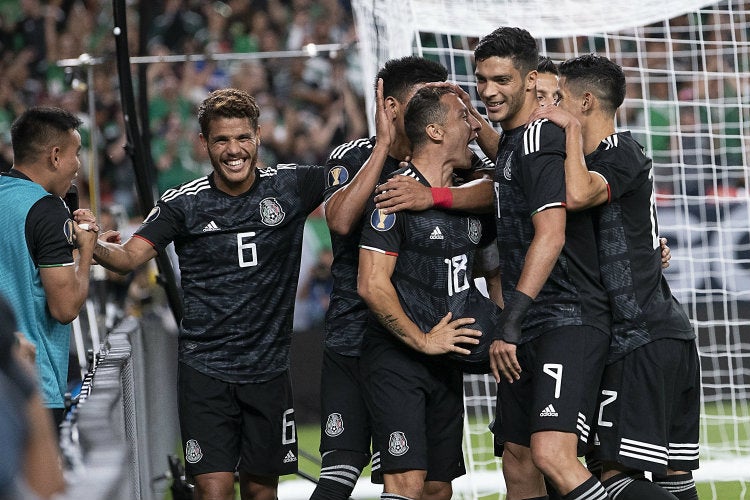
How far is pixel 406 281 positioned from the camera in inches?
159

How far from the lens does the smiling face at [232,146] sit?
14.6 ft

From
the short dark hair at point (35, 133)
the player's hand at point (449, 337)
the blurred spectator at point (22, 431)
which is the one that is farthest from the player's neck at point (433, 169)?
the blurred spectator at point (22, 431)

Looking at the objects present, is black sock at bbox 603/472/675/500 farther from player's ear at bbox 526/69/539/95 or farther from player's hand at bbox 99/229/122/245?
player's hand at bbox 99/229/122/245

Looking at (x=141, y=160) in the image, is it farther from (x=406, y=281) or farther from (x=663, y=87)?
(x=663, y=87)

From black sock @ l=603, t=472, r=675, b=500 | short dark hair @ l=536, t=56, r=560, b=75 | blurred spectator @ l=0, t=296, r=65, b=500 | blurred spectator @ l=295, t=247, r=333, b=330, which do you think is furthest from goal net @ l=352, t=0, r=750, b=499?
blurred spectator @ l=0, t=296, r=65, b=500

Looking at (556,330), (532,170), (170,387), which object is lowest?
(170,387)

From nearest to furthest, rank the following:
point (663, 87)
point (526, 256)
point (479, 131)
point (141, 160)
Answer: point (526, 256)
point (479, 131)
point (141, 160)
point (663, 87)

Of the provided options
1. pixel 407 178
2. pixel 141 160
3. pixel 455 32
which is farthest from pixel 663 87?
pixel 407 178

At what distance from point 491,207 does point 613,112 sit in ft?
1.92

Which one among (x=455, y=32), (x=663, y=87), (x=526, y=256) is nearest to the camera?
(x=526, y=256)

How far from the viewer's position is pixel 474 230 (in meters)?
4.13

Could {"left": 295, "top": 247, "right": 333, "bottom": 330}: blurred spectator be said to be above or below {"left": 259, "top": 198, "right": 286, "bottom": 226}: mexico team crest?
Answer: below

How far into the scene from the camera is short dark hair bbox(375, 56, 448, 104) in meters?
4.37

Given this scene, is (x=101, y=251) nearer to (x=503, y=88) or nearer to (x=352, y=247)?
(x=352, y=247)
